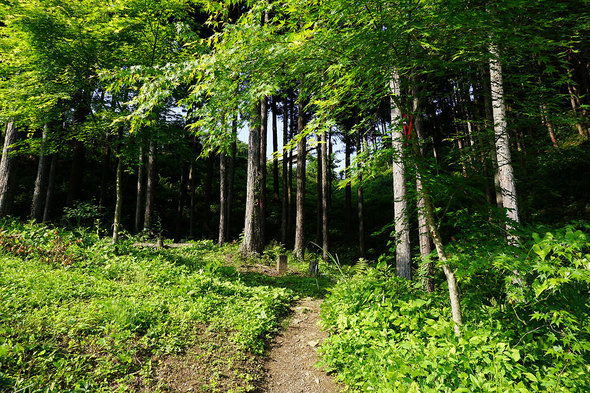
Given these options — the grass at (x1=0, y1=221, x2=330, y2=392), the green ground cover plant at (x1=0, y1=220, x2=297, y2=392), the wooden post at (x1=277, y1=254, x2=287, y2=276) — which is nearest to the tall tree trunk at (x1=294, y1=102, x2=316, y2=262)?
the wooden post at (x1=277, y1=254, x2=287, y2=276)

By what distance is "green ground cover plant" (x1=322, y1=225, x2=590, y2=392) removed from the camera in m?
2.30

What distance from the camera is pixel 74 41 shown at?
6355mm

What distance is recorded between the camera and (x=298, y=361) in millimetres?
4363


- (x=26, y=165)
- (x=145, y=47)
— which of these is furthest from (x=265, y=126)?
(x=26, y=165)

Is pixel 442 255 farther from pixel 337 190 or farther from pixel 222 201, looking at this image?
pixel 222 201

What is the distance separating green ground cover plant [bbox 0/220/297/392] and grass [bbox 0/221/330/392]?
0.05 ft

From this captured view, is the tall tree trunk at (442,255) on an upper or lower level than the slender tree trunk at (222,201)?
lower

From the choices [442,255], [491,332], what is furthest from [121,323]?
[491,332]

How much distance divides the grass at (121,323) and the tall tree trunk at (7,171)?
12.3 feet

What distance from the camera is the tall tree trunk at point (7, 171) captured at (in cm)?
972

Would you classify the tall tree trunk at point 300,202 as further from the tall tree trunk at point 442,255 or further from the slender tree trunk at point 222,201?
the tall tree trunk at point 442,255

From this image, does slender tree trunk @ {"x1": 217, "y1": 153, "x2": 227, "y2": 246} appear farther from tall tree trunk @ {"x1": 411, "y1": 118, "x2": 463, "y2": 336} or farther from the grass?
tall tree trunk @ {"x1": 411, "y1": 118, "x2": 463, "y2": 336}

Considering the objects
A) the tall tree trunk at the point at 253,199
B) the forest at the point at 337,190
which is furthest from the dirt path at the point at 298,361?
the tall tree trunk at the point at 253,199

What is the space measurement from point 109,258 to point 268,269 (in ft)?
16.3
